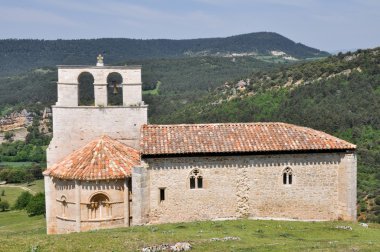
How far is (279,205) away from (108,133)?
9.12 metres

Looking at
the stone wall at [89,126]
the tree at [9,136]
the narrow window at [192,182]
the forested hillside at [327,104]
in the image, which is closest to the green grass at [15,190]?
the forested hillside at [327,104]

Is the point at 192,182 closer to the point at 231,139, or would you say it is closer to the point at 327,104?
the point at 231,139

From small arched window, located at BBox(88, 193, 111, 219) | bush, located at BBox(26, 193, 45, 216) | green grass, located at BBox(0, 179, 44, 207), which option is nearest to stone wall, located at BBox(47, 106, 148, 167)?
small arched window, located at BBox(88, 193, 111, 219)

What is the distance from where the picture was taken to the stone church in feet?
73.3

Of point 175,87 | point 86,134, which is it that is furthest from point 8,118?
point 86,134

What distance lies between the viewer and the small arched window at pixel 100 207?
22.2 meters

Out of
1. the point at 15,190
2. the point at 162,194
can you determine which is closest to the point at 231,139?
the point at 162,194

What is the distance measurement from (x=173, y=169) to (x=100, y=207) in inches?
147

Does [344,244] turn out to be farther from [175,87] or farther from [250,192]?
[175,87]

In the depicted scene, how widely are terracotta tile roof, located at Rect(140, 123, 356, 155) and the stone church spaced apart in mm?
48

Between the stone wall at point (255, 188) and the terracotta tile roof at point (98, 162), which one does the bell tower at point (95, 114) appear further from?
the stone wall at point (255, 188)

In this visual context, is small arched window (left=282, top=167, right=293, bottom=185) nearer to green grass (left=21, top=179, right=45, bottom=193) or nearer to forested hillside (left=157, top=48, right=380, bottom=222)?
forested hillside (left=157, top=48, right=380, bottom=222)

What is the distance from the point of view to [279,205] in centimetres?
2384

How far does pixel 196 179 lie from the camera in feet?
75.9
